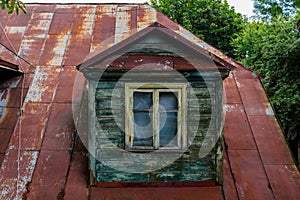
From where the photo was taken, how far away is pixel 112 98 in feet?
12.5

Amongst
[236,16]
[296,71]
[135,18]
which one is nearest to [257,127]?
[135,18]

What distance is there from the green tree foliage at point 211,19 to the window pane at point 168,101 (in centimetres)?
1407

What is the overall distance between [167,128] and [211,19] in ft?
50.0

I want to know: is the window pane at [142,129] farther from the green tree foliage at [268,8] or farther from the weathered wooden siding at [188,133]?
the green tree foliage at [268,8]

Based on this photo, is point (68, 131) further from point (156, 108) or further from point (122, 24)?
point (122, 24)

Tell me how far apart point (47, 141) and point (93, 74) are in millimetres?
1192

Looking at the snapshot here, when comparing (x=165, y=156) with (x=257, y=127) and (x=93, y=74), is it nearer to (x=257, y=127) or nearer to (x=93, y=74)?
(x=93, y=74)

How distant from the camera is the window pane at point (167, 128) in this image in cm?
386

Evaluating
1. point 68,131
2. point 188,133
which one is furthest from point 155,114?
point 68,131

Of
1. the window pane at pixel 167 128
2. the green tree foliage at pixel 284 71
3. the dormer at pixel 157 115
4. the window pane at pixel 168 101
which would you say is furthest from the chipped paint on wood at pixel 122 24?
the green tree foliage at pixel 284 71

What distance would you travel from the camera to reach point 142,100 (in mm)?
3850

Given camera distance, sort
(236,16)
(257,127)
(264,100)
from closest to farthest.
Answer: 1. (257,127)
2. (264,100)
3. (236,16)

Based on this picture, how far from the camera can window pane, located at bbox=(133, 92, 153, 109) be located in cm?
384

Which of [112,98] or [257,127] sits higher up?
[112,98]
